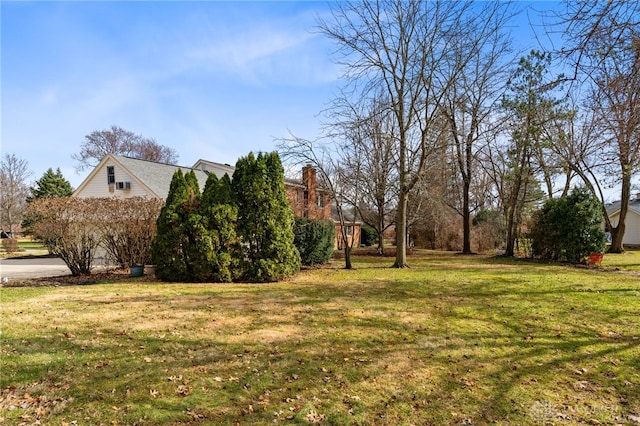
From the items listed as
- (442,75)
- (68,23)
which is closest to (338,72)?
(442,75)

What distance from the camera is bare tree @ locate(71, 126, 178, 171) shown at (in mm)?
36781

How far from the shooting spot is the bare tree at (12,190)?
27.6 m

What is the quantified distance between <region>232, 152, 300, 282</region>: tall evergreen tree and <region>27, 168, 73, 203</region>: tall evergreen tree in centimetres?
2925

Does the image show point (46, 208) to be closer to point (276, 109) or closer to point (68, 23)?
point (68, 23)

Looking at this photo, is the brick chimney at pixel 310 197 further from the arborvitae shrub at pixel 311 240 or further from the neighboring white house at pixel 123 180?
the arborvitae shrub at pixel 311 240

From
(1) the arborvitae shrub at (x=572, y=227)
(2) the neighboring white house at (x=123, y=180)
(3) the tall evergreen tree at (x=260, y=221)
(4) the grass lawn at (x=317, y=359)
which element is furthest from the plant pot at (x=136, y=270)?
(1) the arborvitae shrub at (x=572, y=227)

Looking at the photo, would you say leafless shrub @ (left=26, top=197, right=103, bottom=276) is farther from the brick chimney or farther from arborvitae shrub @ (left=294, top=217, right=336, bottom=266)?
the brick chimney

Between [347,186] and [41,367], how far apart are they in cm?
1506

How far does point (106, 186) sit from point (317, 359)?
1968 cm

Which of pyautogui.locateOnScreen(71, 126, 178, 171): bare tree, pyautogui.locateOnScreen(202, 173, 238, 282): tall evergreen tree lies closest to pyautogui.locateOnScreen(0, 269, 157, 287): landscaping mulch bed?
pyautogui.locateOnScreen(202, 173, 238, 282): tall evergreen tree

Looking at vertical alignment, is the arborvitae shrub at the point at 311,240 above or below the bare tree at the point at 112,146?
below

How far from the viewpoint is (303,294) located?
8016mm

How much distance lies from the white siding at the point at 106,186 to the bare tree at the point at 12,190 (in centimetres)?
1263

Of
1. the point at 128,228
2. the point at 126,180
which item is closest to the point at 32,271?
the point at 128,228
